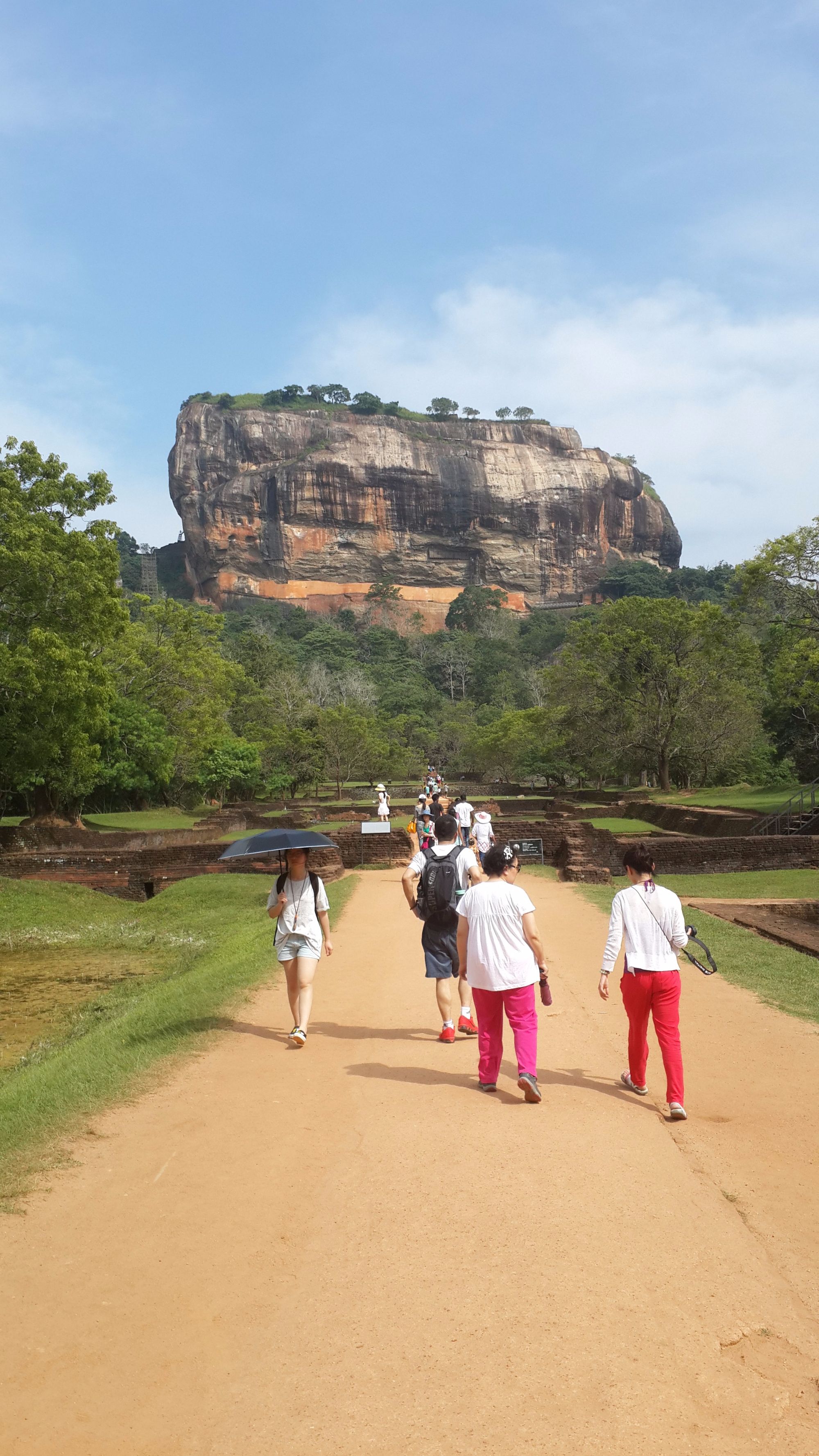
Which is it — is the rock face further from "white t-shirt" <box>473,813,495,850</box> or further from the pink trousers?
the pink trousers

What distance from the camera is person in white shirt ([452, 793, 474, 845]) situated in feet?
47.4

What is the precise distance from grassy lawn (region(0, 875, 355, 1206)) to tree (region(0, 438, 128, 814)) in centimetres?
398

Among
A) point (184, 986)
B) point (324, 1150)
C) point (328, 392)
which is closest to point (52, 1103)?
point (324, 1150)

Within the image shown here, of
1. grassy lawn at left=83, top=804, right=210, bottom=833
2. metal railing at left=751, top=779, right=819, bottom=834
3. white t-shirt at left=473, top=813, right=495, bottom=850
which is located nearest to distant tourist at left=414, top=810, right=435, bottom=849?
white t-shirt at left=473, top=813, right=495, bottom=850

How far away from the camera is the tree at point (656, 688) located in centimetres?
3494

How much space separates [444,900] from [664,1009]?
1702mm

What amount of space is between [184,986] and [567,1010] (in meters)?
3.01

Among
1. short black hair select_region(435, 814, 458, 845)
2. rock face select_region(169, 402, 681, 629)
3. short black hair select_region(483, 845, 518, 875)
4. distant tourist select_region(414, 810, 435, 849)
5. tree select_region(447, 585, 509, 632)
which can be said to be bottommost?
distant tourist select_region(414, 810, 435, 849)

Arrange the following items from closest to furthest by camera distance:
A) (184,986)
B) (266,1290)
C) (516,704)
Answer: (266,1290)
(184,986)
(516,704)

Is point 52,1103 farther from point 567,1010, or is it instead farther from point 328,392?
point 328,392

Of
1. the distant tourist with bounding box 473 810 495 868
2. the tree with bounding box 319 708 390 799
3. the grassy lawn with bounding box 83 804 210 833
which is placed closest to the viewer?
the distant tourist with bounding box 473 810 495 868

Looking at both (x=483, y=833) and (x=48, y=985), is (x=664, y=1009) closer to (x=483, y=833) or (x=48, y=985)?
(x=48, y=985)

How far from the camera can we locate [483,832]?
46.1 feet

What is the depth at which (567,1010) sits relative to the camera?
7371mm
